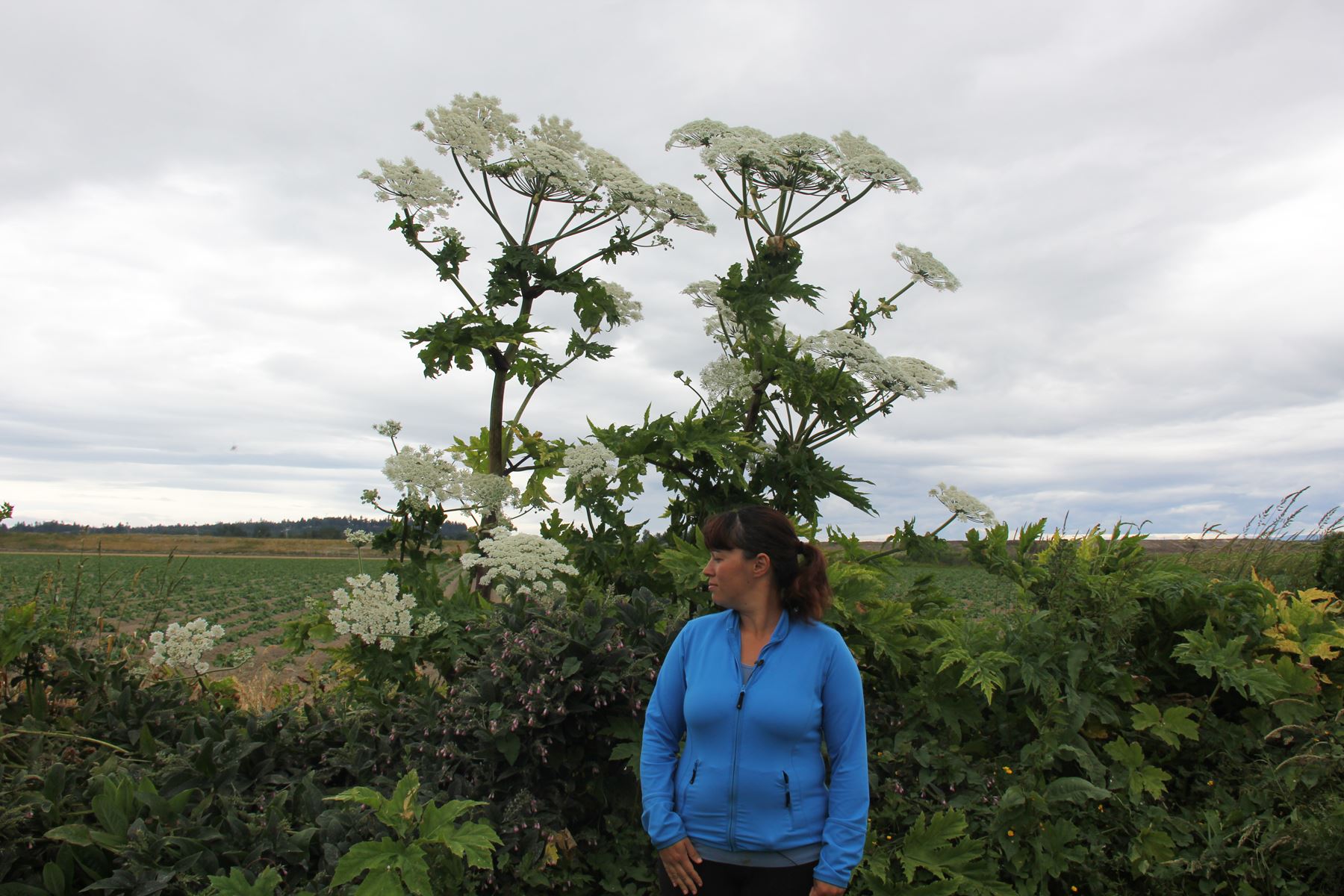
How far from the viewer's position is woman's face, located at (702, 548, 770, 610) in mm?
2832

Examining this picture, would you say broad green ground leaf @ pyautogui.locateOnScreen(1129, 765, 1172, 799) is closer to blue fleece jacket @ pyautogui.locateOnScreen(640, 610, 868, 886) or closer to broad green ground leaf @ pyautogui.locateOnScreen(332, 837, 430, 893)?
blue fleece jacket @ pyautogui.locateOnScreen(640, 610, 868, 886)

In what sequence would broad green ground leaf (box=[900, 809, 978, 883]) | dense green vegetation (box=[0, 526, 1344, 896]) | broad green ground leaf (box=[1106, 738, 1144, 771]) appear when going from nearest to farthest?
dense green vegetation (box=[0, 526, 1344, 896])
broad green ground leaf (box=[900, 809, 978, 883])
broad green ground leaf (box=[1106, 738, 1144, 771])

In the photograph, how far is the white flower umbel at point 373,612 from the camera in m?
4.27

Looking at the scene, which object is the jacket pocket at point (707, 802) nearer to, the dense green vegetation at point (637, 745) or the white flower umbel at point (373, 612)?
the dense green vegetation at point (637, 745)

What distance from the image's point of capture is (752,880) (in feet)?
8.74

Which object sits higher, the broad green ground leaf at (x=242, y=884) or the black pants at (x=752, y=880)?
the black pants at (x=752, y=880)

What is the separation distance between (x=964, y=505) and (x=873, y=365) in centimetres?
110

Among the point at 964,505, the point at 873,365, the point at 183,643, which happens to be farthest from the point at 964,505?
the point at 183,643

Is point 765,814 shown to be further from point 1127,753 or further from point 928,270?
point 928,270

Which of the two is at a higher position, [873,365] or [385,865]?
[873,365]

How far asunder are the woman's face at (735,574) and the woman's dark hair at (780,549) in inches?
0.8

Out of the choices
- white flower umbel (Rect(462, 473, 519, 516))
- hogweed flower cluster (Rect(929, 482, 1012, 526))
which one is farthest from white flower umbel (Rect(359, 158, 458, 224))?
hogweed flower cluster (Rect(929, 482, 1012, 526))

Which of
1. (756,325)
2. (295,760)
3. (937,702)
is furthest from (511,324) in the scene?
(937,702)

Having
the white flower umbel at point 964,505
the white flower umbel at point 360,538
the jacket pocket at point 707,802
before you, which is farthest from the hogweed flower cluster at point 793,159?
the jacket pocket at point 707,802
